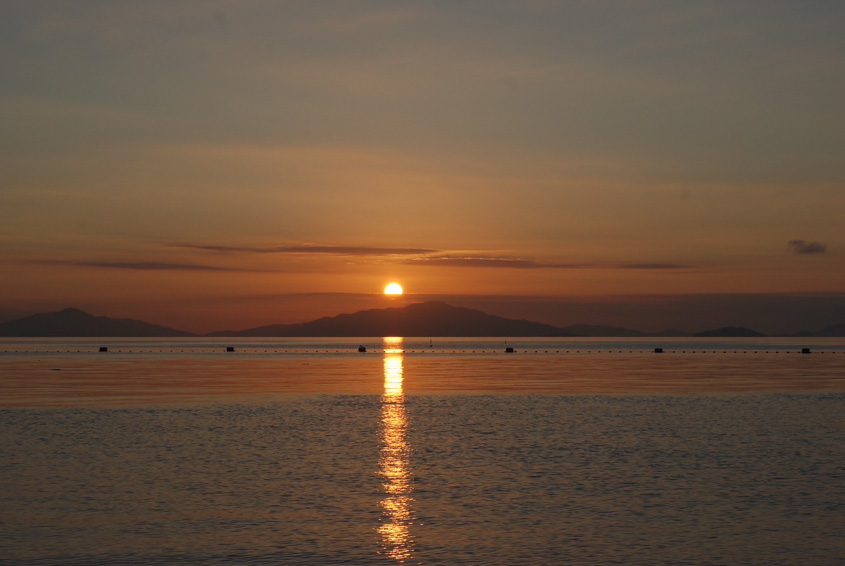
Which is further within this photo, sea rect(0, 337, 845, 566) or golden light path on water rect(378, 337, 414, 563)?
golden light path on water rect(378, 337, 414, 563)

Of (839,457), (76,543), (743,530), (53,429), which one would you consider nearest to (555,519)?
(743,530)

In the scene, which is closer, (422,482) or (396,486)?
(396,486)

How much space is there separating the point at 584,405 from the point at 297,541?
122ft

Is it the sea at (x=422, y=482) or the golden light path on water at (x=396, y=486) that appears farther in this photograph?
the golden light path on water at (x=396, y=486)

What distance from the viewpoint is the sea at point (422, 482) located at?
20.0m

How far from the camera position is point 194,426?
144ft

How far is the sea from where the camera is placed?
2005 cm

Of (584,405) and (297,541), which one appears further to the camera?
(584,405)

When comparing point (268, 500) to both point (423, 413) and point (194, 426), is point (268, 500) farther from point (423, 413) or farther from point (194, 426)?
point (423, 413)

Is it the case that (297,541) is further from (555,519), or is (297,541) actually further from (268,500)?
(555,519)

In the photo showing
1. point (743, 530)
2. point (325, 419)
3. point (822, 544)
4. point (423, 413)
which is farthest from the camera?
point (423, 413)

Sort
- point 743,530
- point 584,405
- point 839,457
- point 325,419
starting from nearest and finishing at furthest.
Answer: point 743,530 < point 839,457 < point 325,419 < point 584,405

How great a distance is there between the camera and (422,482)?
92.9ft

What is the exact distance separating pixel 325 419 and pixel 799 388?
42.7 meters
